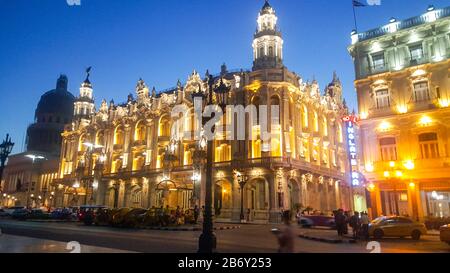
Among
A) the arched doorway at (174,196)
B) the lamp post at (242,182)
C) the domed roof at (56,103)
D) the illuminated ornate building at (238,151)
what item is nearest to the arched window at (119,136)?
the illuminated ornate building at (238,151)

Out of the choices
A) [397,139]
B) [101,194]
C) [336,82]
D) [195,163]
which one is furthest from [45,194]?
[397,139]

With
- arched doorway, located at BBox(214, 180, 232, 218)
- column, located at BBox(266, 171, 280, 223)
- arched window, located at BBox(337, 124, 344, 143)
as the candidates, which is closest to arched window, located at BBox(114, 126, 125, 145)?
arched doorway, located at BBox(214, 180, 232, 218)

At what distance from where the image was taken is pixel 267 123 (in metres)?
37.4

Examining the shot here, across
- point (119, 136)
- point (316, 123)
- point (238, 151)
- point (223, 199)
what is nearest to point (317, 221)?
point (238, 151)

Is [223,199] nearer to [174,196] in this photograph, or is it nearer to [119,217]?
[174,196]

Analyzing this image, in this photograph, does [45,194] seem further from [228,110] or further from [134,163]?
[228,110]

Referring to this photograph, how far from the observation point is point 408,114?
953 inches

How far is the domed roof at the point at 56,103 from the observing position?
298 ft

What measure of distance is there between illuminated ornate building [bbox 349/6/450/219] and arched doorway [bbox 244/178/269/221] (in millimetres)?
12648

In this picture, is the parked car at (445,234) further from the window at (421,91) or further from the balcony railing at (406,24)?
the balcony railing at (406,24)

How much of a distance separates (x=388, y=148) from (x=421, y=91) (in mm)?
4861

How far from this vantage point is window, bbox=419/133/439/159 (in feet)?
76.7
